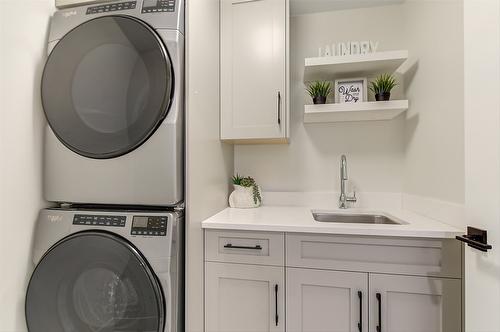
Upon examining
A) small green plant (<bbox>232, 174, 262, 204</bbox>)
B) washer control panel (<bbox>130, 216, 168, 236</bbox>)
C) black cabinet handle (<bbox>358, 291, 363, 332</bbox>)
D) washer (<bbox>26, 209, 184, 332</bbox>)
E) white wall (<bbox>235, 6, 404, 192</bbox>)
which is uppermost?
white wall (<bbox>235, 6, 404, 192</bbox>)

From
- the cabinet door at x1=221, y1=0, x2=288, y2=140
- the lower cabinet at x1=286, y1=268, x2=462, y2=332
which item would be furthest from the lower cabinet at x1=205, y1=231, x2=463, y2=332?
the cabinet door at x1=221, y1=0, x2=288, y2=140

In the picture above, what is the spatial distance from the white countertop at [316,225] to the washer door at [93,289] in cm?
38

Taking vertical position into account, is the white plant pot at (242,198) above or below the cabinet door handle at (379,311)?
above

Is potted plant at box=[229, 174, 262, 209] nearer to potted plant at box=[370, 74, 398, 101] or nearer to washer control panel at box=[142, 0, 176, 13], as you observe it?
potted plant at box=[370, 74, 398, 101]

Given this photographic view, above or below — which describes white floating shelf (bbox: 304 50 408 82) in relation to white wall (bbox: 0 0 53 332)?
above

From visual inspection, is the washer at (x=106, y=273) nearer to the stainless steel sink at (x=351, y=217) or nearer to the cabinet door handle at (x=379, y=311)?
the cabinet door handle at (x=379, y=311)

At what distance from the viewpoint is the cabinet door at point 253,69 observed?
165 centimetres

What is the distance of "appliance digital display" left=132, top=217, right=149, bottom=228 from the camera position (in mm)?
1088

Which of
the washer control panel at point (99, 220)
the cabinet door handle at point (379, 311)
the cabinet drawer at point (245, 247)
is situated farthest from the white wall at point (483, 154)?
the washer control panel at point (99, 220)

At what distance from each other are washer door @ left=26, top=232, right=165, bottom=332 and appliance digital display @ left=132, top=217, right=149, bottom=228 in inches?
3.1

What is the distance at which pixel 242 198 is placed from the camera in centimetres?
182

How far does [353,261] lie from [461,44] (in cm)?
110

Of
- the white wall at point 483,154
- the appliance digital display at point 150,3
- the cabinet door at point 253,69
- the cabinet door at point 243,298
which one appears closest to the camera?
the white wall at point 483,154

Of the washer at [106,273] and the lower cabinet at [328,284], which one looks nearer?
the washer at [106,273]
